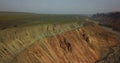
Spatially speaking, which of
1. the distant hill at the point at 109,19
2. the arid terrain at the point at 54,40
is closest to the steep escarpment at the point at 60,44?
the arid terrain at the point at 54,40

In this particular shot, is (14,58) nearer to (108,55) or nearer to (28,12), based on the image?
(28,12)

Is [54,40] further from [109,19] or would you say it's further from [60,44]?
[109,19]

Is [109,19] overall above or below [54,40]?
above

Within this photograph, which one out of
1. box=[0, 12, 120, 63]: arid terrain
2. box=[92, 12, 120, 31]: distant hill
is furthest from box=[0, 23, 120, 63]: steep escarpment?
box=[92, 12, 120, 31]: distant hill

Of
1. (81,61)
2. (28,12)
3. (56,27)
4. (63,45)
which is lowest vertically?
(81,61)

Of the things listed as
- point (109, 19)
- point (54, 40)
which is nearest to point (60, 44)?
point (54, 40)

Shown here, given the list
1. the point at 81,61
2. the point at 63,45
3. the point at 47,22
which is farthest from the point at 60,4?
the point at 81,61

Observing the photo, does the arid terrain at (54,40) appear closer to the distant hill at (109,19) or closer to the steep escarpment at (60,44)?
the steep escarpment at (60,44)
